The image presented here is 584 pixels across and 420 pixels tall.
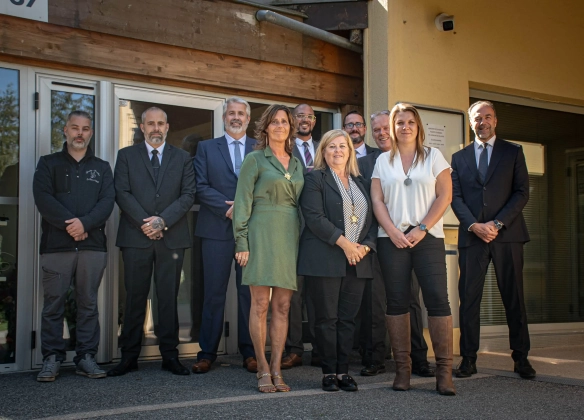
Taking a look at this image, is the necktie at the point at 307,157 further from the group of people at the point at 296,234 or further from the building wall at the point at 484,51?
the building wall at the point at 484,51

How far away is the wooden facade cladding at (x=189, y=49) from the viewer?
5770 millimetres

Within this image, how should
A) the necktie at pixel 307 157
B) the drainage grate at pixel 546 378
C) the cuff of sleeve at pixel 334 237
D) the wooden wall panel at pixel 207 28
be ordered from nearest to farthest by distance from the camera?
the cuff of sleeve at pixel 334 237 < the drainage grate at pixel 546 378 < the wooden wall panel at pixel 207 28 < the necktie at pixel 307 157

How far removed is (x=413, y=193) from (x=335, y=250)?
0.64 m

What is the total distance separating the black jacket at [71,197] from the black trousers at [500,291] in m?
2.75

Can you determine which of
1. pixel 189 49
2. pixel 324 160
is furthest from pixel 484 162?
pixel 189 49

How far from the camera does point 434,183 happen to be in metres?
4.91

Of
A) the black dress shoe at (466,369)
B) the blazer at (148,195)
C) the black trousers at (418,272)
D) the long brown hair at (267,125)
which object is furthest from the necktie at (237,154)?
the black dress shoe at (466,369)

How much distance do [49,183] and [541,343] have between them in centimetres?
519

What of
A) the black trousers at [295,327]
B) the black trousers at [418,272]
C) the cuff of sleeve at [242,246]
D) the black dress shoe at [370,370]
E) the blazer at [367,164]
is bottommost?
the black dress shoe at [370,370]

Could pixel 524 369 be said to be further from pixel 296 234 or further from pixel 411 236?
pixel 296 234

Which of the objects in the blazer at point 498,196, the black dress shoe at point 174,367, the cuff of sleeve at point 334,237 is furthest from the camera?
the blazer at point 498,196

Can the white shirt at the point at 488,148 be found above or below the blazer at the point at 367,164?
above

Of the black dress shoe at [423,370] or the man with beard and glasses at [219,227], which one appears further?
the man with beard and glasses at [219,227]

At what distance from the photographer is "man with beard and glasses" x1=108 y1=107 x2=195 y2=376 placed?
5613mm
